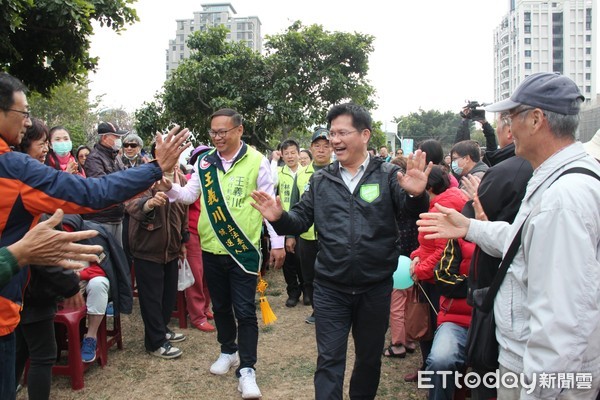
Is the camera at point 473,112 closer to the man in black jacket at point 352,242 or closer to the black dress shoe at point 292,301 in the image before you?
the man in black jacket at point 352,242

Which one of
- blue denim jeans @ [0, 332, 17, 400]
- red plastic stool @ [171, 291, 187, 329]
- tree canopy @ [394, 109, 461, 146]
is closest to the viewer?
blue denim jeans @ [0, 332, 17, 400]

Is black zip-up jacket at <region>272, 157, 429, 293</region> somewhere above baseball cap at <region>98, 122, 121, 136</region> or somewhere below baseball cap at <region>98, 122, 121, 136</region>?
below

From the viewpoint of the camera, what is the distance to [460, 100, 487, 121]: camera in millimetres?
5119

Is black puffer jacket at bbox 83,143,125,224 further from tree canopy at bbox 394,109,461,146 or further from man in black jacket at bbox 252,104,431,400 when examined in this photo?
tree canopy at bbox 394,109,461,146

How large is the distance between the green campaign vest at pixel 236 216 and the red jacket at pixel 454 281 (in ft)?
5.10

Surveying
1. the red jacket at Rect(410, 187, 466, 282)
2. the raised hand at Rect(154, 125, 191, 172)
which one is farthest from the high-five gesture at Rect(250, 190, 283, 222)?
the red jacket at Rect(410, 187, 466, 282)

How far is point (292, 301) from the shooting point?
6.47 meters

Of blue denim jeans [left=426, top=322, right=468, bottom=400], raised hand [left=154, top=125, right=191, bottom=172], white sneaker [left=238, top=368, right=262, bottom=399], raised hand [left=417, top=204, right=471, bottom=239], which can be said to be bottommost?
white sneaker [left=238, top=368, right=262, bottom=399]

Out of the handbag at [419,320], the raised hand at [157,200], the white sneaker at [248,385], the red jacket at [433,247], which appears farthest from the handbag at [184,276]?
the red jacket at [433,247]

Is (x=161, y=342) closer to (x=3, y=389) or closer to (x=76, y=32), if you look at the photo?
(x=3, y=389)

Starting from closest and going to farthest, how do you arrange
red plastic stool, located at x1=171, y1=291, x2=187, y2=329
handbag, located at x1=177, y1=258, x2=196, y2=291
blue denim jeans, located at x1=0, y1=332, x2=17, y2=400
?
blue denim jeans, located at x1=0, y1=332, x2=17, y2=400 < handbag, located at x1=177, y1=258, x2=196, y2=291 < red plastic stool, located at x1=171, y1=291, x2=187, y2=329

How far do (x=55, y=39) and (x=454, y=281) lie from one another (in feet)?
25.5

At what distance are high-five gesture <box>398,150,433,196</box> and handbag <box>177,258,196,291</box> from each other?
3.25 metres

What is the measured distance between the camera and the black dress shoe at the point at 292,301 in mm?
6414
